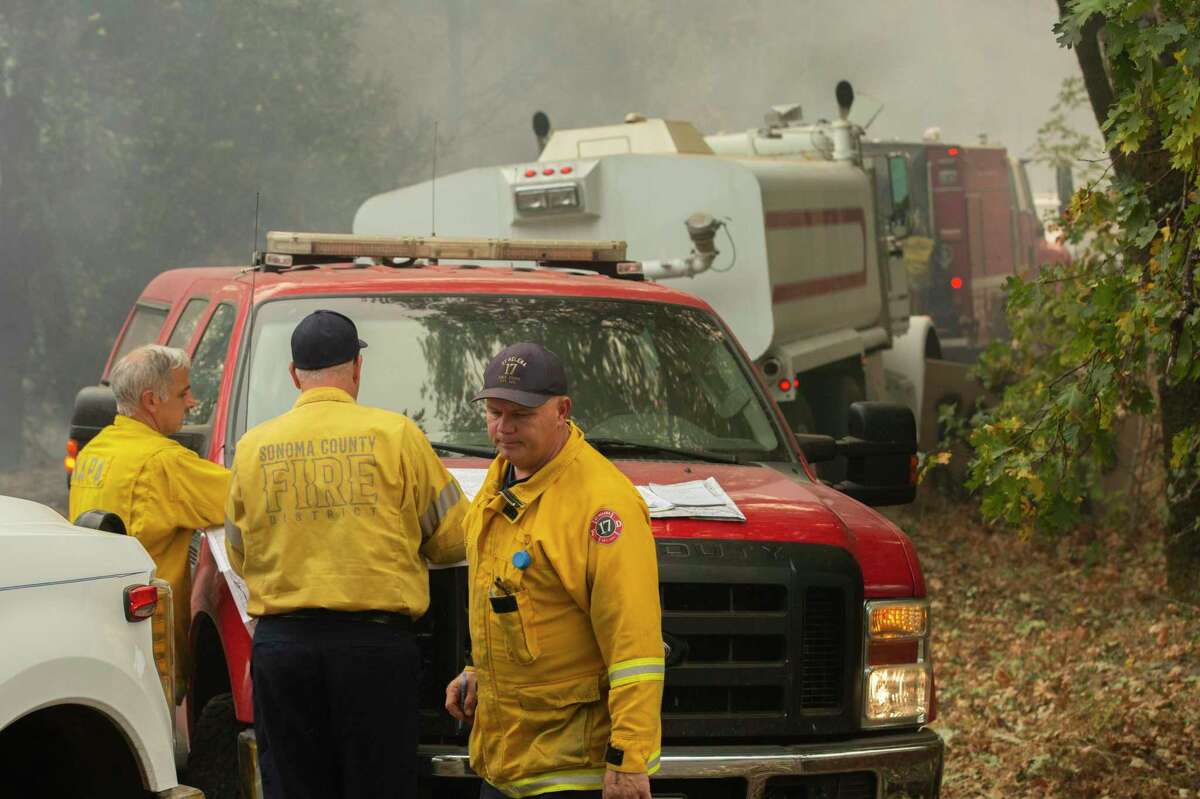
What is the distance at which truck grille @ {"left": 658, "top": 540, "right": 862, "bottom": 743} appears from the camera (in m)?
4.90

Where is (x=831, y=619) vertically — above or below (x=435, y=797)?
above

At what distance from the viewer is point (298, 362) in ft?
15.1

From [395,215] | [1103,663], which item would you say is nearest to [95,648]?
[1103,663]

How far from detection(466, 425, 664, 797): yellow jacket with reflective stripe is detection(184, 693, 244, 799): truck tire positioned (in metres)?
1.32

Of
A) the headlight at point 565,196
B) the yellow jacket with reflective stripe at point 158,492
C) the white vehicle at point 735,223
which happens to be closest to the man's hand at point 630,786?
the yellow jacket with reflective stripe at point 158,492

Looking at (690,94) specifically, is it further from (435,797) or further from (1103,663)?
(435,797)

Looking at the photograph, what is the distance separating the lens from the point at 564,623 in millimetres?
3943

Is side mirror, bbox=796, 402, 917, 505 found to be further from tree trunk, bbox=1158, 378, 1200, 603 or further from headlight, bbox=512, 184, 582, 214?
headlight, bbox=512, 184, 582, 214

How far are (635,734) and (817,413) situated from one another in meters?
9.16

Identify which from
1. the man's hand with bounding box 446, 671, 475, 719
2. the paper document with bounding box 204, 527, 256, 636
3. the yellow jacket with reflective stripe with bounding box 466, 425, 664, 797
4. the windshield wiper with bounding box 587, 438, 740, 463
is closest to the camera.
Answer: the yellow jacket with reflective stripe with bounding box 466, 425, 664, 797

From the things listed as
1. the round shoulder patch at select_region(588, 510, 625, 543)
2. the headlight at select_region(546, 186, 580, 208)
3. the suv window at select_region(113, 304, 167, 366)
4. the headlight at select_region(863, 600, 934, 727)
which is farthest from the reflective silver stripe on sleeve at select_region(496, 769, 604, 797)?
the headlight at select_region(546, 186, 580, 208)

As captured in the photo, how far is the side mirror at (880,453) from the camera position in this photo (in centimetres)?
593

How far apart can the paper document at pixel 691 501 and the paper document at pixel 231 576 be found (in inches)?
44.2

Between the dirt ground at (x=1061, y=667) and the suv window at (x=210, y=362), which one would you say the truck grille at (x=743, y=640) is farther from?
the dirt ground at (x=1061, y=667)
